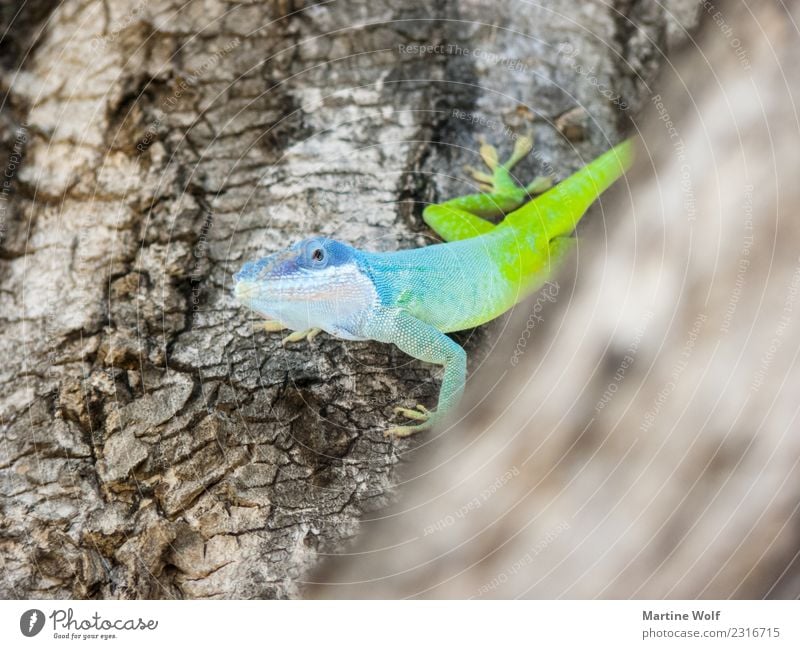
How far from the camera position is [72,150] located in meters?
3.08

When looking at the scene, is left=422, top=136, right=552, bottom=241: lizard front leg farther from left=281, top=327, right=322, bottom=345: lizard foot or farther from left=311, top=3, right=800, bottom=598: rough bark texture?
left=281, top=327, right=322, bottom=345: lizard foot

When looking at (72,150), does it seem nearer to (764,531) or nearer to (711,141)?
(711,141)

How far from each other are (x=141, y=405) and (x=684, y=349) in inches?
72.9

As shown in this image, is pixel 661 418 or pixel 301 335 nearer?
pixel 661 418

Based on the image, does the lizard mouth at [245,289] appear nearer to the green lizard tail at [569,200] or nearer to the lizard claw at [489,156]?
the green lizard tail at [569,200]

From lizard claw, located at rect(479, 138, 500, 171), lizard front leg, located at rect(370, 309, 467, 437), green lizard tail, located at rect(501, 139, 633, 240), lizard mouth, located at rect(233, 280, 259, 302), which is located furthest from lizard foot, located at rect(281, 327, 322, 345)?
lizard claw, located at rect(479, 138, 500, 171)

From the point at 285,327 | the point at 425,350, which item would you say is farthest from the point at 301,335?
the point at 425,350

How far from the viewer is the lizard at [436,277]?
230 centimetres

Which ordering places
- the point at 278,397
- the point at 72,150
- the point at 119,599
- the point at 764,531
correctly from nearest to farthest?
1. the point at 764,531
2. the point at 119,599
3. the point at 278,397
4. the point at 72,150

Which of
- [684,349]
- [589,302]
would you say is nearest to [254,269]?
[589,302]

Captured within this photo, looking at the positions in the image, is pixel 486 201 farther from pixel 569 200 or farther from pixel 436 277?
pixel 436 277

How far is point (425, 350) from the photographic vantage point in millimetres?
2471

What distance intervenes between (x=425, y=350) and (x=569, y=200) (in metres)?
0.88

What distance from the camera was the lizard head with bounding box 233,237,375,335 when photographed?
2226 mm
